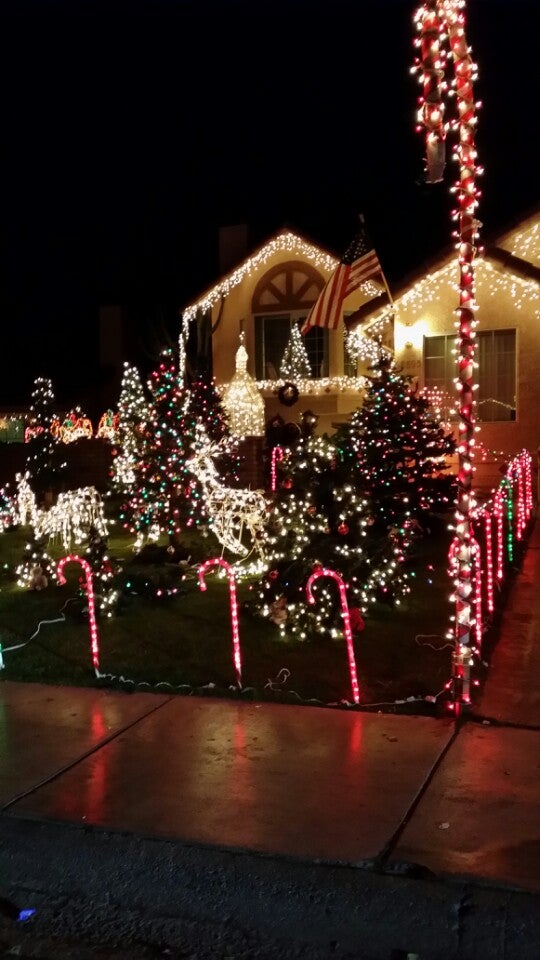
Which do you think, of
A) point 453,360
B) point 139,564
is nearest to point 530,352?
point 453,360

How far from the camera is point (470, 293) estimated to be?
6.50 m

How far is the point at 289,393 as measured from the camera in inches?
869

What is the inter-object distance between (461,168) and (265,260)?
1692cm

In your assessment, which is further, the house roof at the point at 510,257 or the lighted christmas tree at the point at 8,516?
the house roof at the point at 510,257

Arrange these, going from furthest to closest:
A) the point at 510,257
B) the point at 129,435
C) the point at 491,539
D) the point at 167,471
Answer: the point at 510,257 < the point at 129,435 < the point at 167,471 < the point at 491,539

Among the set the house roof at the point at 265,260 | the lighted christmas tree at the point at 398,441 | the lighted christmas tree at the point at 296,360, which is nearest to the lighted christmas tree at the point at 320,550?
the lighted christmas tree at the point at 398,441

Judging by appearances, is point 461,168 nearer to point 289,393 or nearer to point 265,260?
point 289,393

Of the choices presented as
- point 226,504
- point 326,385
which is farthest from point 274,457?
point 226,504

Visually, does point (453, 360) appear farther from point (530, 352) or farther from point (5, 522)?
point (5, 522)

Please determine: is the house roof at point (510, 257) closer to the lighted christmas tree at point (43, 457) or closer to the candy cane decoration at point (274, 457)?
the candy cane decoration at point (274, 457)

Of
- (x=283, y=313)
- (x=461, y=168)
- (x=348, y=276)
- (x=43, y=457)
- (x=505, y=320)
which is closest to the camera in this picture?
(x=461, y=168)

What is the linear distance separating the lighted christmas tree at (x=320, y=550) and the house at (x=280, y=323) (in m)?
12.7

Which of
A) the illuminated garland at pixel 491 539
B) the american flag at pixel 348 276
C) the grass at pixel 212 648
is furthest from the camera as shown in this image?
the american flag at pixel 348 276

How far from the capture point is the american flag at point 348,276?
16.1 m
